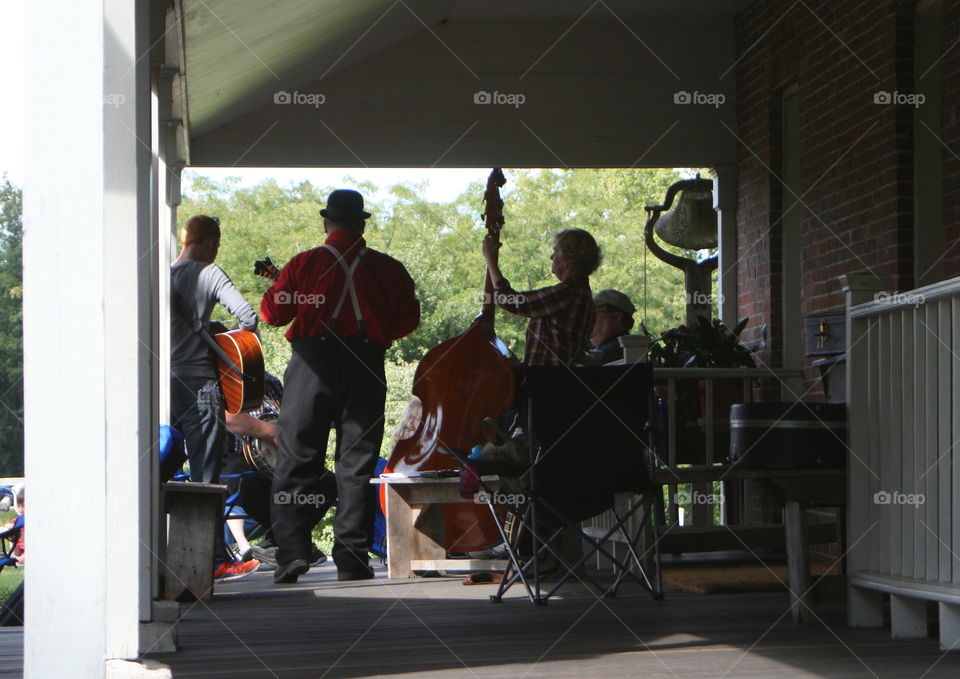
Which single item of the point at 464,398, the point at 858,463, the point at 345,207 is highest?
the point at 345,207

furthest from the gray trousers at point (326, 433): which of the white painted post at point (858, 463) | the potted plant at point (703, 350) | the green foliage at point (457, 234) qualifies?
the green foliage at point (457, 234)

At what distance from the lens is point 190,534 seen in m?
5.53

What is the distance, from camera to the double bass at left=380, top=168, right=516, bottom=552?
21.9ft

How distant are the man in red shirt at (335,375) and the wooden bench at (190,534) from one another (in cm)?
57

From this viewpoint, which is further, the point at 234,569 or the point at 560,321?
the point at 234,569

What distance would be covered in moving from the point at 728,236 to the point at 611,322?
2.09 m

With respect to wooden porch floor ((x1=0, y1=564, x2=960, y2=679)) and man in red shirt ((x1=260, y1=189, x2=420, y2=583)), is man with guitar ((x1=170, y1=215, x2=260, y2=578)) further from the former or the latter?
wooden porch floor ((x1=0, y1=564, x2=960, y2=679))

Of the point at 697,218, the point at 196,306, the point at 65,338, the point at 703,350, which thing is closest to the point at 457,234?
the point at 697,218

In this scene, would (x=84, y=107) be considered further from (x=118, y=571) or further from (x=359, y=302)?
(x=359, y=302)

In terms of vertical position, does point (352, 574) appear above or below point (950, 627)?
below

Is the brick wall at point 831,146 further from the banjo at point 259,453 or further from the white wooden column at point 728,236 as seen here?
the banjo at point 259,453

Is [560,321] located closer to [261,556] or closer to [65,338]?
[261,556]

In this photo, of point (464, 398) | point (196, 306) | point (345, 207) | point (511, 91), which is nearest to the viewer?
point (345, 207)

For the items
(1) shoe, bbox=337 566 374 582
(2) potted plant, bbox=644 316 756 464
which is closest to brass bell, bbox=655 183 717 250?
(2) potted plant, bbox=644 316 756 464
